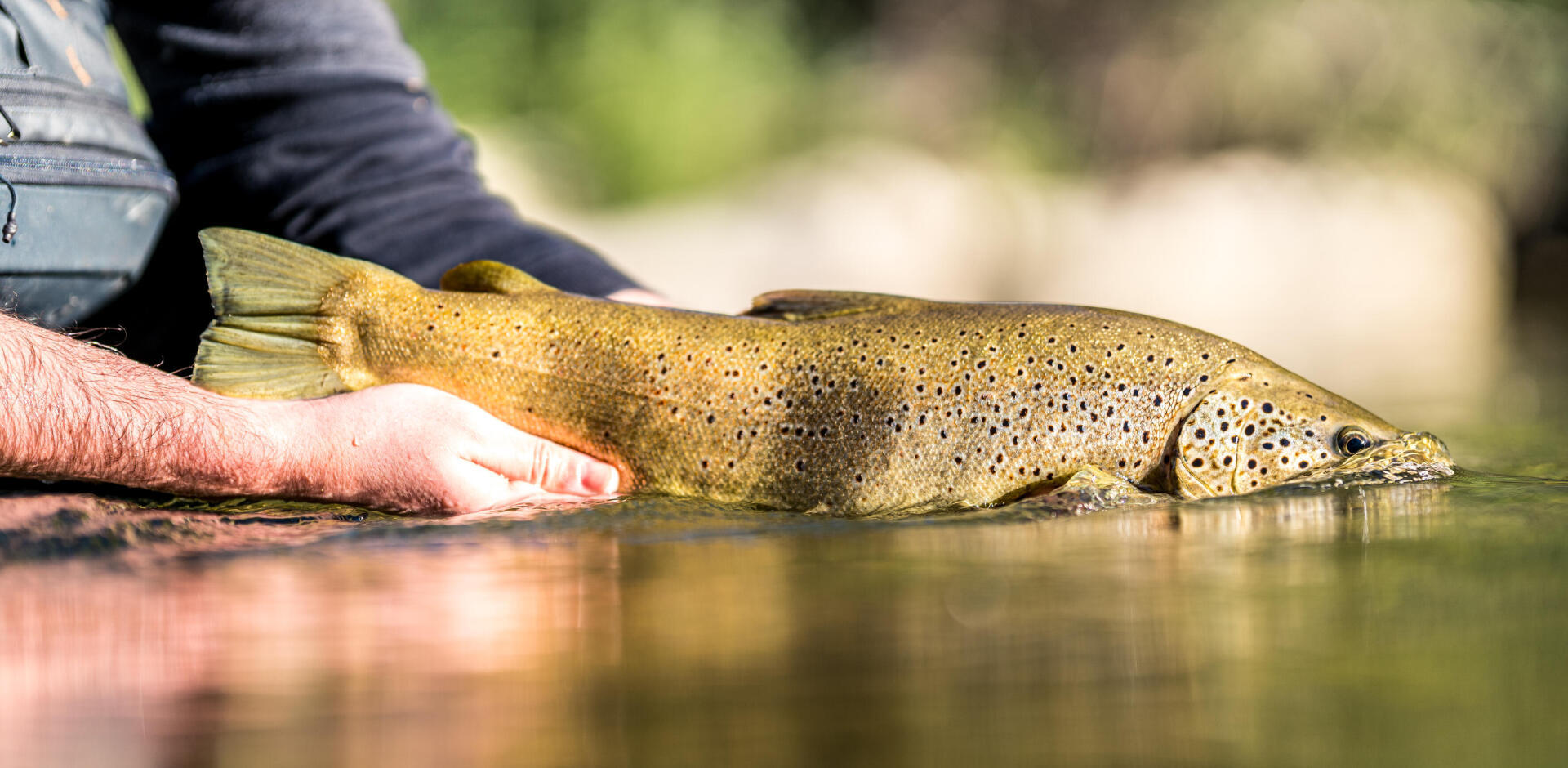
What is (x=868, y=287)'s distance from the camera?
928 cm

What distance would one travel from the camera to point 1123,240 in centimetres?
1148

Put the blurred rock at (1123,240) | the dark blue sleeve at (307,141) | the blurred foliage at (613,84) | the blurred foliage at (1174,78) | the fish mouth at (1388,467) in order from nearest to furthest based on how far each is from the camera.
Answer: the fish mouth at (1388,467)
the dark blue sleeve at (307,141)
the blurred rock at (1123,240)
the blurred foliage at (613,84)
the blurred foliage at (1174,78)

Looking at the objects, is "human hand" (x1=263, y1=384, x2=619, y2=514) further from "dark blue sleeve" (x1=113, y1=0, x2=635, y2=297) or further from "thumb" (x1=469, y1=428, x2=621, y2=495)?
"dark blue sleeve" (x1=113, y1=0, x2=635, y2=297)

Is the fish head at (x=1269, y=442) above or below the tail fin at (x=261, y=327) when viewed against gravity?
below

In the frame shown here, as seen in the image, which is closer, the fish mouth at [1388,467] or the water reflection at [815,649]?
the water reflection at [815,649]

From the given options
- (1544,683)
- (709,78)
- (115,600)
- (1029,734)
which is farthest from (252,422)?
(709,78)

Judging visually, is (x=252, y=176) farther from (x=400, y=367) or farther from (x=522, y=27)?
(x=522, y=27)

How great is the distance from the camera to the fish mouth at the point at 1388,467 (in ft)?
8.98

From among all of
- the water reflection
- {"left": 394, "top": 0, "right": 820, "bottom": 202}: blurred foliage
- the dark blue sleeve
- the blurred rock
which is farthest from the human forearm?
{"left": 394, "top": 0, "right": 820, "bottom": 202}: blurred foliage

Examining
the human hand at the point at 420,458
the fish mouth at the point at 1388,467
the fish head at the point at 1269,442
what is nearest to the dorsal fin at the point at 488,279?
the human hand at the point at 420,458

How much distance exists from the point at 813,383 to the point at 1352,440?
113cm

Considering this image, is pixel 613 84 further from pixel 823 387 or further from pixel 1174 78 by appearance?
pixel 823 387

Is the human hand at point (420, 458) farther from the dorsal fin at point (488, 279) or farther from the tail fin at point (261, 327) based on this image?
the dorsal fin at point (488, 279)

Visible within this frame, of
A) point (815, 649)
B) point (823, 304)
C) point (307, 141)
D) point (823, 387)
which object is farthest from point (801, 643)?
point (307, 141)
